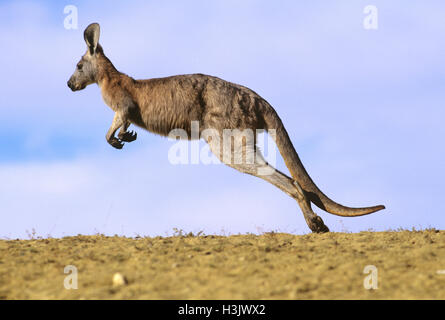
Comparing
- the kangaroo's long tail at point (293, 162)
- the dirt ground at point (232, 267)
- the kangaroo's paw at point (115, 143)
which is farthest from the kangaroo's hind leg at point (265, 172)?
the kangaroo's paw at point (115, 143)

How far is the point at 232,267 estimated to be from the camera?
17.1ft

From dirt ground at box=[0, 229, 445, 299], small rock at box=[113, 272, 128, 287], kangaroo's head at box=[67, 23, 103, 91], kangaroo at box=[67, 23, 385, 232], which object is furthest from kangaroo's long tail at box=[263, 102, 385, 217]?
small rock at box=[113, 272, 128, 287]

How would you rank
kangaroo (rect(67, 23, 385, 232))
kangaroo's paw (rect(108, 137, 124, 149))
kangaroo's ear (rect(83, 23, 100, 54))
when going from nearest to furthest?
kangaroo (rect(67, 23, 385, 232))
kangaroo's paw (rect(108, 137, 124, 149))
kangaroo's ear (rect(83, 23, 100, 54))

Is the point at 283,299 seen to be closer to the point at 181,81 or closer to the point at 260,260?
the point at 260,260

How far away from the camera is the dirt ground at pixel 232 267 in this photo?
454 centimetres

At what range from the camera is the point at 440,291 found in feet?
14.9

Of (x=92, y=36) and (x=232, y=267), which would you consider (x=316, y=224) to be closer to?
(x=232, y=267)

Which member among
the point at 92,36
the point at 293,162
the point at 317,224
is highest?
the point at 92,36

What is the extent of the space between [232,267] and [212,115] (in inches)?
139

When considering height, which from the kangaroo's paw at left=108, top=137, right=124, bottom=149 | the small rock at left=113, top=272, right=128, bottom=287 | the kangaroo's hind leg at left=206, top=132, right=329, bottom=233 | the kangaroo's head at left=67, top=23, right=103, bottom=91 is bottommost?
the small rock at left=113, top=272, right=128, bottom=287

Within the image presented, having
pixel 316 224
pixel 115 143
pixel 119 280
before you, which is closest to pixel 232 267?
pixel 119 280

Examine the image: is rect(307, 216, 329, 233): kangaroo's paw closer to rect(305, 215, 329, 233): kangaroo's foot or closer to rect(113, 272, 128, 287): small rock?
rect(305, 215, 329, 233): kangaroo's foot

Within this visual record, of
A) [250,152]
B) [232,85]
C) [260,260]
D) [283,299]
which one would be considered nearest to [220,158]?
[250,152]

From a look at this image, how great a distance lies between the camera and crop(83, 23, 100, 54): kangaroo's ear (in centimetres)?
932
